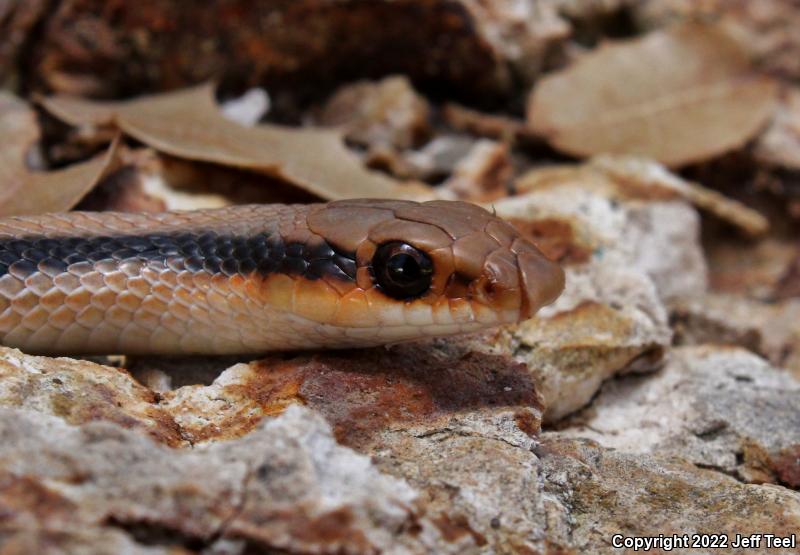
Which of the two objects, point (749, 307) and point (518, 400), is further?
point (749, 307)

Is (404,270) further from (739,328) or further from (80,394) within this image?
(739,328)

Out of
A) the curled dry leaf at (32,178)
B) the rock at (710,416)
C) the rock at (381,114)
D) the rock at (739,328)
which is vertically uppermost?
the curled dry leaf at (32,178)

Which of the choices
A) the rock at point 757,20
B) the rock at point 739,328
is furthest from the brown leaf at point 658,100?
the rock at point 739,328

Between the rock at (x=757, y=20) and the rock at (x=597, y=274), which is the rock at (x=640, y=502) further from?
the rock at (x=757, y=20)

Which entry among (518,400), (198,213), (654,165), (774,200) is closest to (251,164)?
(198,213)

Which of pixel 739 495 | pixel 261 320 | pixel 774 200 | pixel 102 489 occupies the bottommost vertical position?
pixel 774 200

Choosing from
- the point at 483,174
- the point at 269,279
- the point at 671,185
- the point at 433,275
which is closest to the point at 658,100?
the point at 671,185

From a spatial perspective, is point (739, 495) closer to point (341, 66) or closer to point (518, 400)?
point (518, 400)
